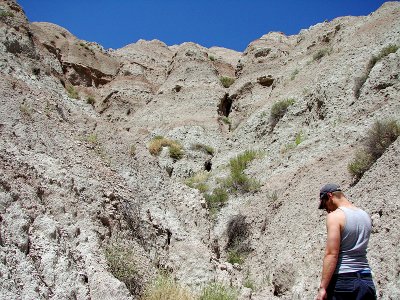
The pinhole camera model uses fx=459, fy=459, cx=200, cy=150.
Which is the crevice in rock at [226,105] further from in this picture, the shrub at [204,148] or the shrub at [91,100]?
the shrub at [91,100]

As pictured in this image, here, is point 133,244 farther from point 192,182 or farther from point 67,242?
point 192,182

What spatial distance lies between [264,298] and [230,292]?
1825mm

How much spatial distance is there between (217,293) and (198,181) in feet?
39.4

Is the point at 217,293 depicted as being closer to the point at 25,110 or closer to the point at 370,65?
the point at 25,110

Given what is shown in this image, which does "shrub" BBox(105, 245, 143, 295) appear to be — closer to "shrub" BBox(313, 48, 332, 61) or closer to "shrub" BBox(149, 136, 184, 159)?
"shrub" BBox(149, 136, 184, 159)

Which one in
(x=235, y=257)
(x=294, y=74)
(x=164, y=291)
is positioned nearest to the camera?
(x=164, y=291)

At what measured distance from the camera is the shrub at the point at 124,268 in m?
7.32

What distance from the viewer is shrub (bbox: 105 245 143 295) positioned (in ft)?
24.0

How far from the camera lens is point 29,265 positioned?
5.68 metres

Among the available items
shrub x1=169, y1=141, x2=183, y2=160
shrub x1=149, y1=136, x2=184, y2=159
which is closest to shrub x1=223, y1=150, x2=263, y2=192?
shrub x1=169, y1=141, x2=183, y2=160

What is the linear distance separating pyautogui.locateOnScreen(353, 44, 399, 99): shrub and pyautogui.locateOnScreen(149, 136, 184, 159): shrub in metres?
9.16

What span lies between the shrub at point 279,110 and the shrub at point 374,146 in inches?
342

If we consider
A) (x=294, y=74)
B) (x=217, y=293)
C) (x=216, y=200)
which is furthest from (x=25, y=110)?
(x=294, y=74)

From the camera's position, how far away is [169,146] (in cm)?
2362
